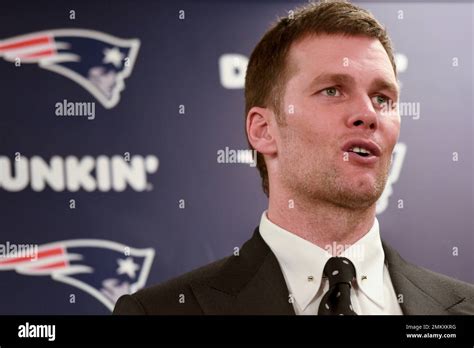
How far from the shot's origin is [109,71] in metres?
2.11

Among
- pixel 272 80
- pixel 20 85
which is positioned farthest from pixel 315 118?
pixel 20 85

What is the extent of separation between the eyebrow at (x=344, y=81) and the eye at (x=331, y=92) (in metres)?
0.02

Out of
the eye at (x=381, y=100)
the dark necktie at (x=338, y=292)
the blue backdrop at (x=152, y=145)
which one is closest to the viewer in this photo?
the dark necktie at (x=338, y=292)

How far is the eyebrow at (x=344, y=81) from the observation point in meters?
1.91

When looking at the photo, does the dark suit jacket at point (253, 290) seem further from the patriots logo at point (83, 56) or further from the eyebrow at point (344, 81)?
the patriots logo at point (83, 56)

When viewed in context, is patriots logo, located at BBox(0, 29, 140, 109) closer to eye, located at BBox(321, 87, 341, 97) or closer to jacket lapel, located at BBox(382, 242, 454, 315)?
eye, located at BBox(321, 87, 341, 97)

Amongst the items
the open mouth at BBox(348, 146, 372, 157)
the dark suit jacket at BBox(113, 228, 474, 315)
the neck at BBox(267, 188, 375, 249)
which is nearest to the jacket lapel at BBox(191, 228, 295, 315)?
the dark suit jacket at BBox(113, 228, 474, 315)

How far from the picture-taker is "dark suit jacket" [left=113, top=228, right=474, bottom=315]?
6.02 ft

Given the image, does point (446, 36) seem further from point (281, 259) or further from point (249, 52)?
point (281, 259)

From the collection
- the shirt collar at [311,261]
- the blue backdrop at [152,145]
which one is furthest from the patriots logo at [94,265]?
the shirt collar at [311,261]

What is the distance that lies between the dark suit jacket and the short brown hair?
10.3 inches

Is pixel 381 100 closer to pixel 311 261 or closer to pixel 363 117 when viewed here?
pixel 363 117

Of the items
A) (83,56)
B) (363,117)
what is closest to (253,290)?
(363,117)

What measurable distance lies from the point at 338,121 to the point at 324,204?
0.78 ft
